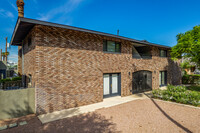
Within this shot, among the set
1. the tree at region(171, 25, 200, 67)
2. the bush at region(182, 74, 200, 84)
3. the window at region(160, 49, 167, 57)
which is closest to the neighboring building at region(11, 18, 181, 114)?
the tree at region(171, 25, 200, 67)

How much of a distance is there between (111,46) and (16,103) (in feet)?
25.8

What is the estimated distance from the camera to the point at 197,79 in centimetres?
1777

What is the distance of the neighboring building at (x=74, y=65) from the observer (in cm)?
661

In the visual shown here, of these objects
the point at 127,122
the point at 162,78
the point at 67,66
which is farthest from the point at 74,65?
the point at 162,78

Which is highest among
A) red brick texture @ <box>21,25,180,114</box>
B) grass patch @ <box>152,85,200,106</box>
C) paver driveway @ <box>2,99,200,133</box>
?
red brick texture @ <box>21,25,180,114</box>

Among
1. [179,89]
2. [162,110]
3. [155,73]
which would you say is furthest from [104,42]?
[155,73]

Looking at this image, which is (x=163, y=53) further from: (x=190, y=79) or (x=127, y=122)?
(x=127, y=122)

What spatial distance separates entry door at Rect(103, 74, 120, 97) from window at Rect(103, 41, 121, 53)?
2.27 metres

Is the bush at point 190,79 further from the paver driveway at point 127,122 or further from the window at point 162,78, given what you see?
the paver driveway at point 127,122

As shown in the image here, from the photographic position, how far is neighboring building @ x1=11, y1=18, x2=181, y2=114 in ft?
21.7

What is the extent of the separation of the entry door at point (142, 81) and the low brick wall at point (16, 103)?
9038mm

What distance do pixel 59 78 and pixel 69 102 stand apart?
181 cm

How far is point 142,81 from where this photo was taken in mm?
12398

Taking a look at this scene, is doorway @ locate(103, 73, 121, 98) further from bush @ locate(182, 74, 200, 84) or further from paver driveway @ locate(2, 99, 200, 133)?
bush @ locate(182, 74, 200, 84)
